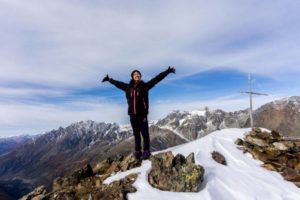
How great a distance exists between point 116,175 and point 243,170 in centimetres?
625

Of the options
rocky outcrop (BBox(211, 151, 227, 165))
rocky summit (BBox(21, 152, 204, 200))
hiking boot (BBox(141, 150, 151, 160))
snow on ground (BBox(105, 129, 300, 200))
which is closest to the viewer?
snow on ground (BBox(105, 129, 300, 200))

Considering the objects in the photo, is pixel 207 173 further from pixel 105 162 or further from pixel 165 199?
pixel 105 162

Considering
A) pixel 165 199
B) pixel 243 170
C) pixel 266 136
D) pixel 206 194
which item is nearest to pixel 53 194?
pixel 165 199

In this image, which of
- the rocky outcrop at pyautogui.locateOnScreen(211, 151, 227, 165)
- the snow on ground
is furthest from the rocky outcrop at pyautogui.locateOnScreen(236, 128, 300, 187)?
the rocky outcrop at pyautogui.locateOnScreen(211, 151, 227, 165)

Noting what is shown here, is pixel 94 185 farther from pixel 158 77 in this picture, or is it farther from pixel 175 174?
pixel 158 77

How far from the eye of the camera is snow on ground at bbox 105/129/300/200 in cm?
1377

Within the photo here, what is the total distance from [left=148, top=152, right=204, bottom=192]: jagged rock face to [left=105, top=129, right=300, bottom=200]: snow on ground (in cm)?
33

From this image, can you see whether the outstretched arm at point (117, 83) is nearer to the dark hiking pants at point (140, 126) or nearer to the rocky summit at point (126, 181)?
the dark hiking pants at point (140, 126)

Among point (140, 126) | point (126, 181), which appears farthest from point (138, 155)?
point (126, 181)

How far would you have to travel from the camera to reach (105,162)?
63.4 feet

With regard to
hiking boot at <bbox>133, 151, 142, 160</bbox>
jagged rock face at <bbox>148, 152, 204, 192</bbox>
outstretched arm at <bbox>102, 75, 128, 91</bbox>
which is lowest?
jagged rock face at <bbox>148, 152, 204, 192</bbox>

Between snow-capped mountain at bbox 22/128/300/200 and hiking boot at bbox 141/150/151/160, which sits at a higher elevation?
hiking boot at bbox 141/150/151/160

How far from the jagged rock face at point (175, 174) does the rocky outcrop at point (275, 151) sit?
4968 millimetres

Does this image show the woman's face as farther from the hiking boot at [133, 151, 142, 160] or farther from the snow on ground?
the snow on ground
